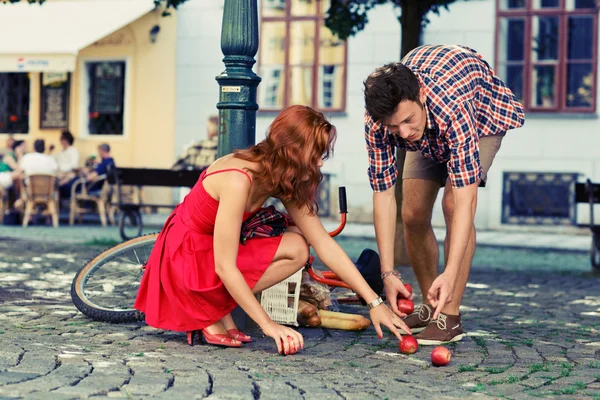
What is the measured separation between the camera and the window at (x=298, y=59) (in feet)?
58.0

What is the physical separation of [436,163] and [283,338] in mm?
1400

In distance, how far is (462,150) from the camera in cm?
461

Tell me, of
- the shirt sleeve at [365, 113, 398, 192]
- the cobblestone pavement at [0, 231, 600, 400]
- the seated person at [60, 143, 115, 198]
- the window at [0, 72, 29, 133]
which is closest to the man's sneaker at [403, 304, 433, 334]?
the cobblestone pavement at [0, 231, 600, 400]

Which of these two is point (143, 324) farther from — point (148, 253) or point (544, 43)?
point (544, 43)

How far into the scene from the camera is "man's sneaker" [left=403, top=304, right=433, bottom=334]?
A: 5.30m

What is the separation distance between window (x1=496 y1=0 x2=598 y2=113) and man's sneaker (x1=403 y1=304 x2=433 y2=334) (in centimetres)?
1173

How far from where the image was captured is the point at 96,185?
1560 centimetres

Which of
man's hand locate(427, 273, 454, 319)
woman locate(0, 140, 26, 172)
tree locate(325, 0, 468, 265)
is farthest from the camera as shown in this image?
woman locate(0, 140, 26, 172)

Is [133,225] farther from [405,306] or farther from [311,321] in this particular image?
[405,306]

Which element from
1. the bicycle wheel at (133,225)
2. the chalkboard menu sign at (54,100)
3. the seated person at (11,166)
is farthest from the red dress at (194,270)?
the chalkboard menu sign at (54,100)

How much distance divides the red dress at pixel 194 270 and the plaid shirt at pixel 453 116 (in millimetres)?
706

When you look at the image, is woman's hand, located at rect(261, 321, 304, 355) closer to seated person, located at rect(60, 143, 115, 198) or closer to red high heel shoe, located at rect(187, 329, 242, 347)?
red high heel shoe, located at rect(187, 329, 242, 347)

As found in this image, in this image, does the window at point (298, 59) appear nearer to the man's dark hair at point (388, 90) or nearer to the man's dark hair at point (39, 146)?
the man's dark hair at point (39, 146)

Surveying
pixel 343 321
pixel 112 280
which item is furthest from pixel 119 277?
pixel 343 321
